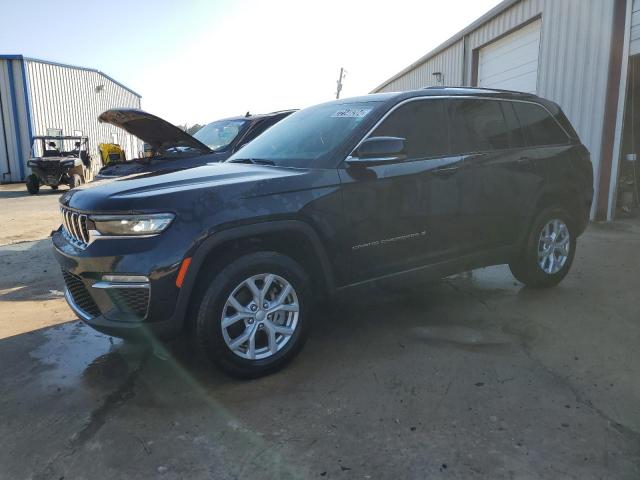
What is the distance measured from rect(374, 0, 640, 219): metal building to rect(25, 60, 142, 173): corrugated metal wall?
18.4 m

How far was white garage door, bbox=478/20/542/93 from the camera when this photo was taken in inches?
391

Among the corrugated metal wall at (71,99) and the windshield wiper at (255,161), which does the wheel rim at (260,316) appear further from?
the corrugated metal wall at (71,99)

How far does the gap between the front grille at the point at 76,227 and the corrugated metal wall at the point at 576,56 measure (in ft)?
26.1

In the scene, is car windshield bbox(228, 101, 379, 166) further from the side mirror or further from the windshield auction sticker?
the side mirror

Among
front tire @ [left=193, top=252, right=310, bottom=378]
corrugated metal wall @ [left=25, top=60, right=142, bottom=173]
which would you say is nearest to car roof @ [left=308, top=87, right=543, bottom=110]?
front tire @ [left=193, top=252, right=310, bottom=378]

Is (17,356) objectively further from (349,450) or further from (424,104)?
(424,104)

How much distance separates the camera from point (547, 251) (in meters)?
4.92

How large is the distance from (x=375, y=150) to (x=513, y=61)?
29.0 feet

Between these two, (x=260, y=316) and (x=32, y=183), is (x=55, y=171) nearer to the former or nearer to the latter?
(x=32, y=183)

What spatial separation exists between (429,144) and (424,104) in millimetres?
322

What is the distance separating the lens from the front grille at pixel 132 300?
113 inches

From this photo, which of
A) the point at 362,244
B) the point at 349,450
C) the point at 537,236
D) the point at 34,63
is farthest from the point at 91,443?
the point at 34,63

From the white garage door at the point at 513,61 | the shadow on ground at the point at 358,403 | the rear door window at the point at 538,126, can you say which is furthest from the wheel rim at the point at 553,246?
the white garage door at the point at 513,61

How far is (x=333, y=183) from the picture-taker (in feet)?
11.1
